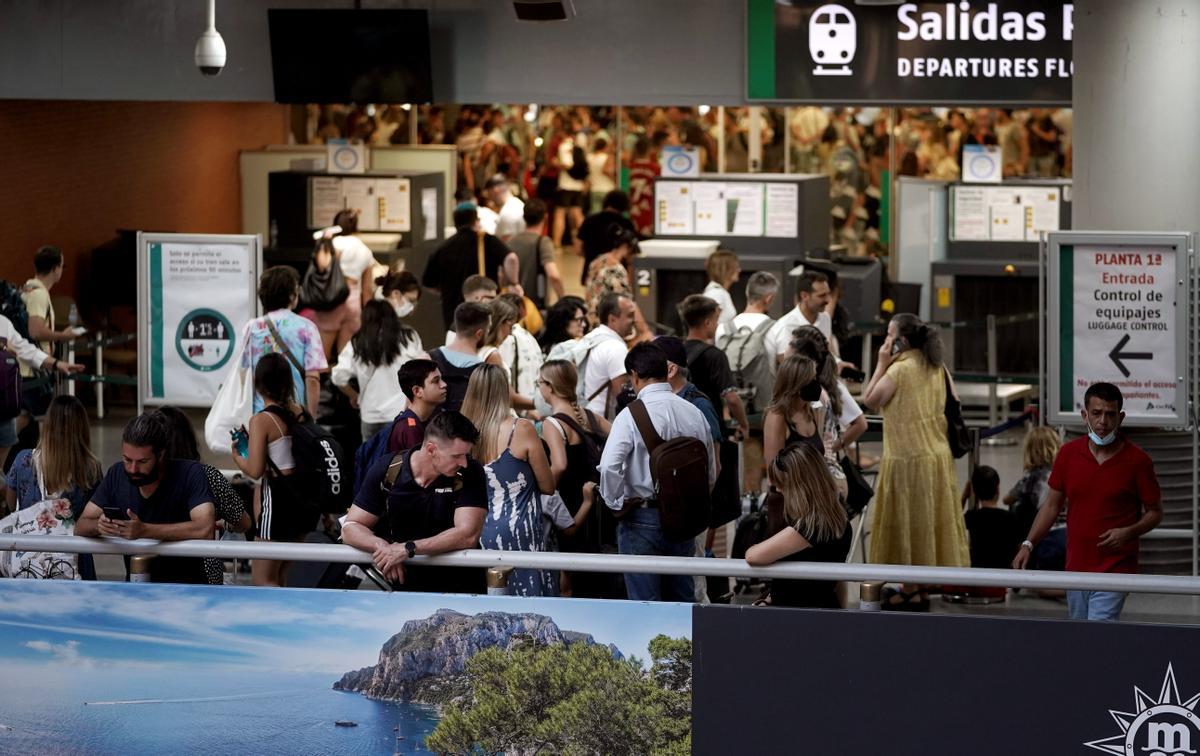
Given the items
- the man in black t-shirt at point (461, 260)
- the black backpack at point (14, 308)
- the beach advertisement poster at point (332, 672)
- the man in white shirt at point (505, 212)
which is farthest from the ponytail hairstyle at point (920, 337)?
the man in white shirt at point (505, 212)

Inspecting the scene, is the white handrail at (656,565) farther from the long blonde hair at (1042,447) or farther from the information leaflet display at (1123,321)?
the long blonde hair at (1042,447)

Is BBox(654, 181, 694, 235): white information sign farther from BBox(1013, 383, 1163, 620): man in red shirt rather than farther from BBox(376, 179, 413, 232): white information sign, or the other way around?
BBox(1013, 383, 1163, 620): man in red shirt

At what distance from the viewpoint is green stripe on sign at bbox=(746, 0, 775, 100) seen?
460 inches

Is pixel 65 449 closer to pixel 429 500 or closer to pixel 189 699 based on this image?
pixel 189 699

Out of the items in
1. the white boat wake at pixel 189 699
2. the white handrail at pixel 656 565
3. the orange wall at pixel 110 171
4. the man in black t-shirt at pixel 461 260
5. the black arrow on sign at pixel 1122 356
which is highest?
the orange wall at pixel 110 171

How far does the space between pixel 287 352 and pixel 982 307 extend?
849cm

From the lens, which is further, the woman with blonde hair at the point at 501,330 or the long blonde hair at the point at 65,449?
the woman with blonde hair at the point at 501,330

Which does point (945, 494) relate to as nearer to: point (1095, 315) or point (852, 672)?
point (1095, 315)

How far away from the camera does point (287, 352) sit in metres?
9.56

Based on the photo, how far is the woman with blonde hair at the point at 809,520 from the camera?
20.5 feet

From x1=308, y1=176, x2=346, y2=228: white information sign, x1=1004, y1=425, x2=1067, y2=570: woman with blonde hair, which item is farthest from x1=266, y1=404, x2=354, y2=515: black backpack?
x1=308, y1=176, x2=346, y2=228: white information sign

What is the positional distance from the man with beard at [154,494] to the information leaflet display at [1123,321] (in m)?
4.27

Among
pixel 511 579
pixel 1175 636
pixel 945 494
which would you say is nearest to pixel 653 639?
pixel 511 579

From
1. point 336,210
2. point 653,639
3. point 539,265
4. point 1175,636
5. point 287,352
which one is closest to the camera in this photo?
point 1175,636
